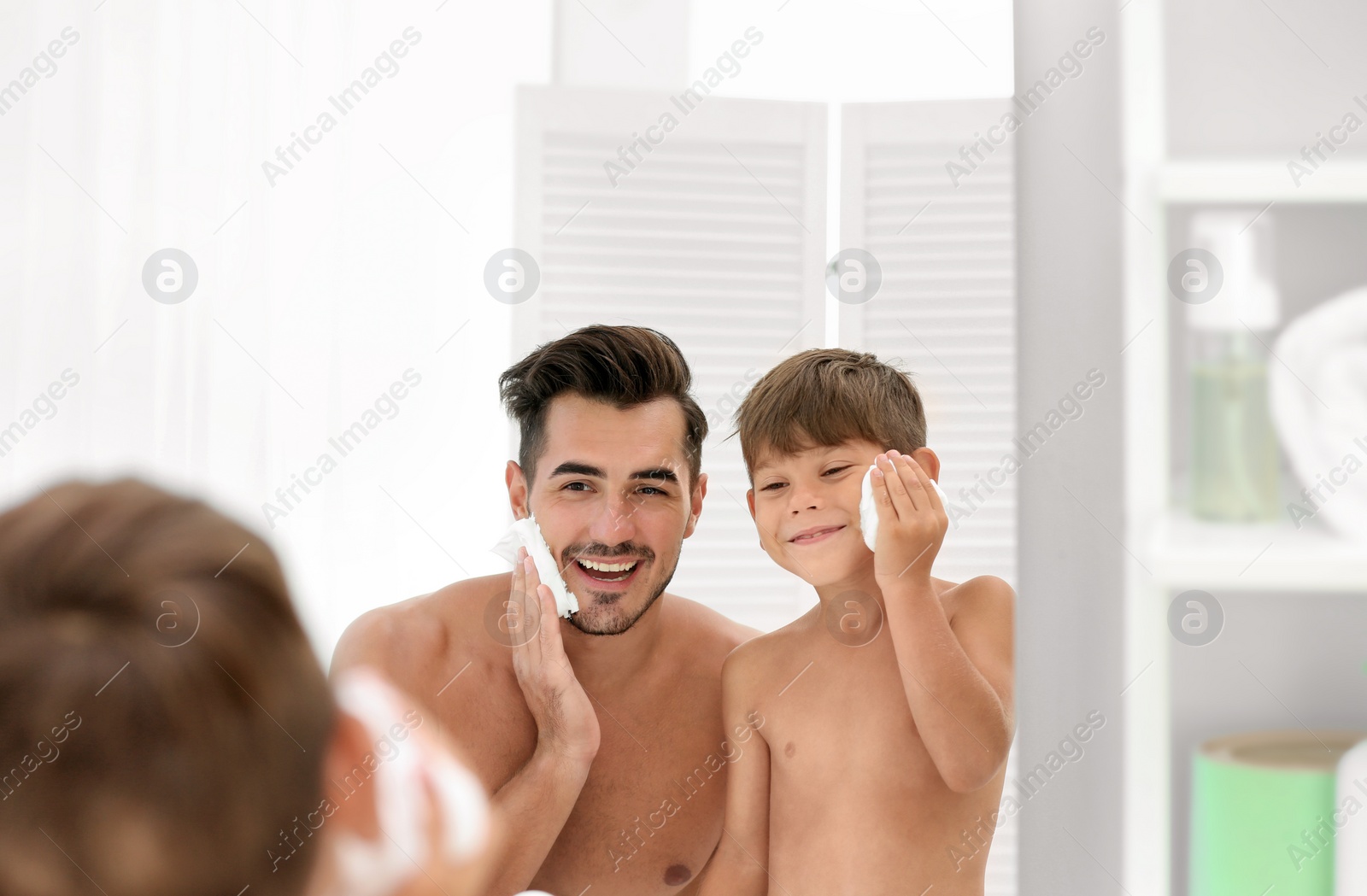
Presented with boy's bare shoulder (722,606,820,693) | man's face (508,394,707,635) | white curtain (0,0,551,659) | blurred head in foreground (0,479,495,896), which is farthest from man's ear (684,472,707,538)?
blurred head in foreground (0,479,495,896)

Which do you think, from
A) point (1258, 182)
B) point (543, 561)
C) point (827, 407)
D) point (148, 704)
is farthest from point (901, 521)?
point (148, 704)

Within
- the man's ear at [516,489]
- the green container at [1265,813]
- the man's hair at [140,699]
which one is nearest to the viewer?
the man's hair at [140,699]

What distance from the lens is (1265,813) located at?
34.5 inches

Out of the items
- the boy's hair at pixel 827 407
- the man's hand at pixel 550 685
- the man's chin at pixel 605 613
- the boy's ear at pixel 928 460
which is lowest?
the man's hand at pixel 550 685

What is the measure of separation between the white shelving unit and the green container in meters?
0.03

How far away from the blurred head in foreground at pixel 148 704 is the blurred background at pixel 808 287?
47 centimetres

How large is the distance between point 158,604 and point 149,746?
0.07 metres

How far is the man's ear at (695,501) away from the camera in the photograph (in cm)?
96

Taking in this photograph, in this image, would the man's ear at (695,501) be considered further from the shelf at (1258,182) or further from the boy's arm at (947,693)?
the shelf at (1258,182)

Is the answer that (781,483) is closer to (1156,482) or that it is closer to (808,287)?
(808,287)

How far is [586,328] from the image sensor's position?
972mm

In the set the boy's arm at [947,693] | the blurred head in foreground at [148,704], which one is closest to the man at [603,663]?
the boy's arm at [947,693]

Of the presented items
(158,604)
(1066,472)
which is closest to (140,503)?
(158,604)

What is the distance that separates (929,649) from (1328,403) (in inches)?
17.0
